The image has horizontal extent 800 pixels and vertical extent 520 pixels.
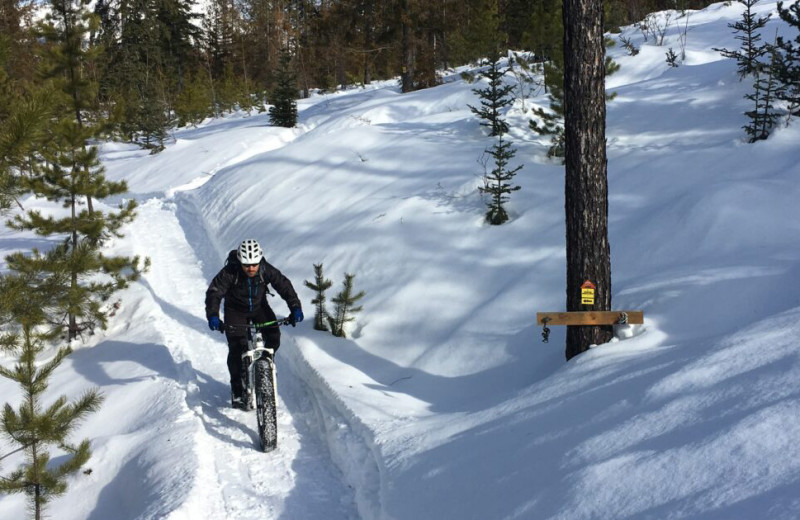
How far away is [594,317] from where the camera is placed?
571cm

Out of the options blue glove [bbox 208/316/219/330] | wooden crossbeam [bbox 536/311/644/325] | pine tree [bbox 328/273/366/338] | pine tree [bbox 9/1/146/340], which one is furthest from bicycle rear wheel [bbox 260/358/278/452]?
pine tree [bbox 9/1/146/340]

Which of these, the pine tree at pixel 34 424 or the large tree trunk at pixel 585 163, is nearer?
the pine tree at pixel 34 424

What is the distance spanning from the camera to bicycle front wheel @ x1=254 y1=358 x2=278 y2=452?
5848 millimetres

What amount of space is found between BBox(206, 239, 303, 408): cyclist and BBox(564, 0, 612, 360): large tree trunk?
3.07 metres

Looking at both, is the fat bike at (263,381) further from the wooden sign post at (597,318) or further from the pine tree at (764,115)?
the pine tree at (764,115)

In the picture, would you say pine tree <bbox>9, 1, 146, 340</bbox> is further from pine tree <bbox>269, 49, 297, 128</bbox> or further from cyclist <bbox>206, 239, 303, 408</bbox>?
pine tree <bbox>269, 49, 297, 128</bbox>

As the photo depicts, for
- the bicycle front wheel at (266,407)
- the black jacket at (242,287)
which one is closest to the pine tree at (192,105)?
the black jacket at (242,287)

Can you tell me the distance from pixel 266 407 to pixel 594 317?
3466 millimetres

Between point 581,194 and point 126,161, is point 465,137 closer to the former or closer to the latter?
point 581,194

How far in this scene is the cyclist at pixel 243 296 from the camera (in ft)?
21.1

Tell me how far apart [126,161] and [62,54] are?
56.8ft

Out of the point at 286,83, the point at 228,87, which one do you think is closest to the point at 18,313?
the point at 286,83

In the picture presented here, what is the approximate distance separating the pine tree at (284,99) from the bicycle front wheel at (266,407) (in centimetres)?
2121

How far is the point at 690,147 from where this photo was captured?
31.1 feet
